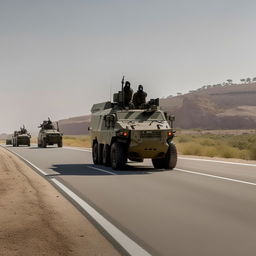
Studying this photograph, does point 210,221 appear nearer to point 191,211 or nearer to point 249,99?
point 191,211

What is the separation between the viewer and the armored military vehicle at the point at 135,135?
16.1 metres

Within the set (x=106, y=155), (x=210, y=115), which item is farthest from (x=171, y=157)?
(x=210, y=115)

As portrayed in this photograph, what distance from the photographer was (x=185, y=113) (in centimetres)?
15412

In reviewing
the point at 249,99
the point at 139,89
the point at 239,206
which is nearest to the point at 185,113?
the point at 249,99

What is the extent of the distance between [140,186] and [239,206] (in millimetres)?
3571

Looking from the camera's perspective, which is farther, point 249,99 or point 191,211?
point 249,99

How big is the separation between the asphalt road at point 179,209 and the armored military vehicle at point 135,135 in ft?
7.12

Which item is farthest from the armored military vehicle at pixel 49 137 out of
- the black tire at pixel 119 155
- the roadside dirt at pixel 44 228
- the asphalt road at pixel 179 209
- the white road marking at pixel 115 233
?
the white road marking at pixel 115 233

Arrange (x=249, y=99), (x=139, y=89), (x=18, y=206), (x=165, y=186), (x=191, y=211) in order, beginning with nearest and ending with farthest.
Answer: (x=191, y=211) < (x=18, y=206) < (x=165, y=186) < (x=139, y=89) < (x=249, y=99)

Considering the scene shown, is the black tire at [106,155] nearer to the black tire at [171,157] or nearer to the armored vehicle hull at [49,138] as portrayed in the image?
the black tire at [171,157]

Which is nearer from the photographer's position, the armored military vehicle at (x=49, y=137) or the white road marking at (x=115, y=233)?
the white road marking at (x=115, y=233)

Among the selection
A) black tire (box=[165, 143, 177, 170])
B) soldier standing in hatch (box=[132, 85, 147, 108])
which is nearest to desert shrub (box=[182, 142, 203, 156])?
soldier standing in hatch (box=[132, 85, 147, 108])

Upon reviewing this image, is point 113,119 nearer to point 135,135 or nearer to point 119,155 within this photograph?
point 135,135

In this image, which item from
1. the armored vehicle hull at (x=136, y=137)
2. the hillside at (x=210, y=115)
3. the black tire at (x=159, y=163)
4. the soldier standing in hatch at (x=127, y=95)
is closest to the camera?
the armored vehicle hull at (x=136, y=137)
